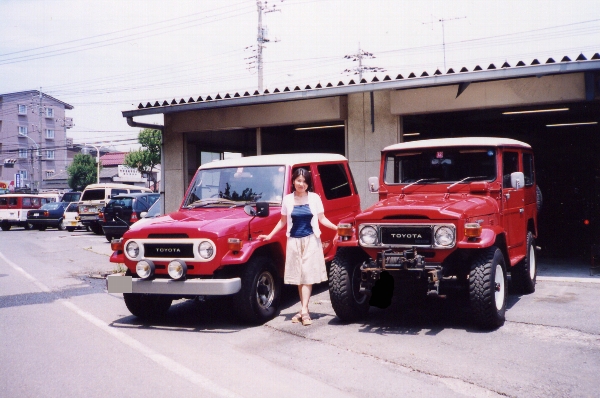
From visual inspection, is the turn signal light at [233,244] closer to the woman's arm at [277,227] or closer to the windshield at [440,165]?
the woman's arm at [277,227]

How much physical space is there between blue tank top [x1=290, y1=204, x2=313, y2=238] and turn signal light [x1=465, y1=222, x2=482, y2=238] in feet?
6.15

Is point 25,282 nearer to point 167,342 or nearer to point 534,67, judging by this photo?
point 167,342

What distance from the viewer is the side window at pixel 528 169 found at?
857 cm

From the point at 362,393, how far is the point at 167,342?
104 inches

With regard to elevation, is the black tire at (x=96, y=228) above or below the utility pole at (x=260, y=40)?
below

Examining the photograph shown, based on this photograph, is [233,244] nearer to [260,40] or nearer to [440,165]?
[440,165]

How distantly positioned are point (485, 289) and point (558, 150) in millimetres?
14976

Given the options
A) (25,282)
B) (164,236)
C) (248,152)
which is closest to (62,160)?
(248,152)

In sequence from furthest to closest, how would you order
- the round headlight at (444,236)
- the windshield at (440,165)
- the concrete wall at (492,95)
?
1. the concrete wall at (492,95)
2. the windshield at (440,165)
3. the round headlight at (444,236)

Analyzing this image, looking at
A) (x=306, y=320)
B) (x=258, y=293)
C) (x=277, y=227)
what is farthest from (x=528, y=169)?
(x=258, y=293)

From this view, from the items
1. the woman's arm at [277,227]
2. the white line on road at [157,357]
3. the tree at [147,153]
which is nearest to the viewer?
the white line on road at [157,357]

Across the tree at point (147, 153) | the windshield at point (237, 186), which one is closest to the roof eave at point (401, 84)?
the windshield at point (237, 186)

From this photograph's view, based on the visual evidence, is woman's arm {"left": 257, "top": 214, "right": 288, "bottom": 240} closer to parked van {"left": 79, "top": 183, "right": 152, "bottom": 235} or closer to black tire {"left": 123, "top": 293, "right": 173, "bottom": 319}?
black tire {"left": 123, "top": 293, "right": 173, "bottom": 319}

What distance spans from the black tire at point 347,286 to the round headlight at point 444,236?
1.15 metres
